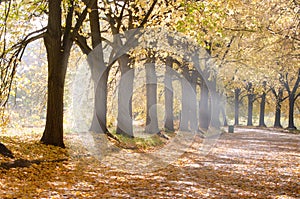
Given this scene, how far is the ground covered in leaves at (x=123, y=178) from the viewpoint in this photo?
24.9 feet

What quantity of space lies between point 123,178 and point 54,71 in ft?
14.8

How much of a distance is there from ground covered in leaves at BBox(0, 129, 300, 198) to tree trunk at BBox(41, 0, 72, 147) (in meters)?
0.58

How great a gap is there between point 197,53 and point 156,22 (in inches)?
509

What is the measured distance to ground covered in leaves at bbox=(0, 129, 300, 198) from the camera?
7578 millimetres

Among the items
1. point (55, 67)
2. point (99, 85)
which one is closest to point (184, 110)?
point (99, 85)

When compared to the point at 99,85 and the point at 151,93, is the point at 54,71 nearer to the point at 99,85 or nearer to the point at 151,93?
the point at 99,85

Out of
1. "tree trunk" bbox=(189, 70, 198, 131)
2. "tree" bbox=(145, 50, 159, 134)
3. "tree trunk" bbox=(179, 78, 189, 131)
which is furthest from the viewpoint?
"tree trunk" bbox=(189, 70, 198, 131)

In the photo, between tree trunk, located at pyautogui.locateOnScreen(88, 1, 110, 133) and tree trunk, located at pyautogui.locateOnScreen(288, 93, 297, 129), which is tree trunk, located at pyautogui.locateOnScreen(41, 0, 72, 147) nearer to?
tree trunk, located at pyautogui.locateOnScreen(88, 1, 110, 133)

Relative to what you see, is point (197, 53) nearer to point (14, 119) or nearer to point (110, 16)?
point (110, 16)

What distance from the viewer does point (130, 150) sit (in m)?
15.8

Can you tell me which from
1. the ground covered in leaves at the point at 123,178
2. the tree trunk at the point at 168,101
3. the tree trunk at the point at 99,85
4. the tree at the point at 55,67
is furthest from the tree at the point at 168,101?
the tree at the point at 55,67

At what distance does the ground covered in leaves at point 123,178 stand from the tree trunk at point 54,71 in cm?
58

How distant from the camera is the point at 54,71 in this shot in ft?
39.7

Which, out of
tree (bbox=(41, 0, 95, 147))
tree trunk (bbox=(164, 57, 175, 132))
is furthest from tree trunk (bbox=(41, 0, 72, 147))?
tree trunk (bbox=(164, 57, 175, 132))
